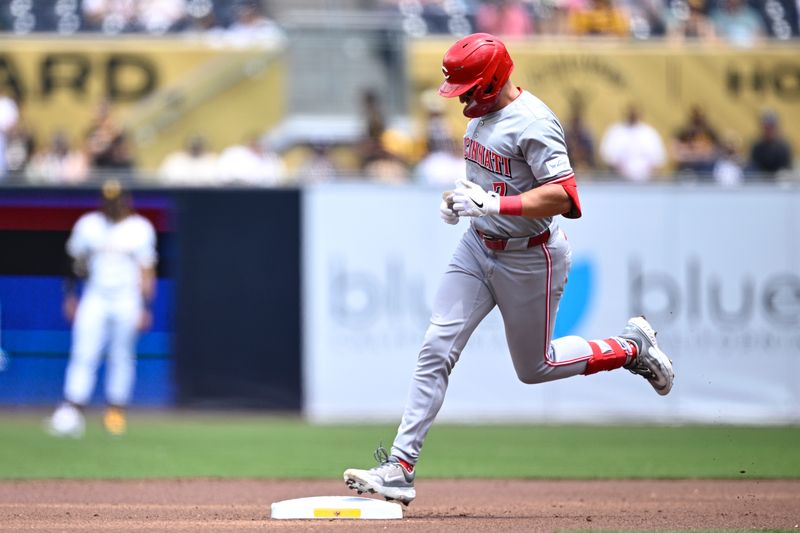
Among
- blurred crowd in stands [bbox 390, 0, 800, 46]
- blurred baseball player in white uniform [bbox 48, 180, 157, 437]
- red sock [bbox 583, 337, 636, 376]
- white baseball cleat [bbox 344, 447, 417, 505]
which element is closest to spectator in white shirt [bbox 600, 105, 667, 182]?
blurred crowd in stands [bbox 390, 0, 800, 46]

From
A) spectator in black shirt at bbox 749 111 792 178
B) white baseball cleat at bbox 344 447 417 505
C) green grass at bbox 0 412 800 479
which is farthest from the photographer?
spectator in black shirt at bbox 749 111 792 178

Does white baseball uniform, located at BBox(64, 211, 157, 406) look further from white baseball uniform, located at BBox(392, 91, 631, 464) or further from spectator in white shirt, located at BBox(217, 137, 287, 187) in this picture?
white baseball uniform, located at BBox(392, 91, 631, 464)

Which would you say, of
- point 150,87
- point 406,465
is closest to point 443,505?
point 406,465

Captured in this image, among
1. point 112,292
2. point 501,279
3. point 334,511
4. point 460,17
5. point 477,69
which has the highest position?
point 460,17

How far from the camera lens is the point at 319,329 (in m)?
14.2

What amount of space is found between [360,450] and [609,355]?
4.43 metres

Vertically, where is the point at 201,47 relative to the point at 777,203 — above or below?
above

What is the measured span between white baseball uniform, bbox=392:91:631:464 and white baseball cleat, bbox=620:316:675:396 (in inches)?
18.0

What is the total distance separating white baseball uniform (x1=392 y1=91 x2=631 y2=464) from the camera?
6.52 metres

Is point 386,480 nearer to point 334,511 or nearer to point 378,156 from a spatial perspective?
point 334,511

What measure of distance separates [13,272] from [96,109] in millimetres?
2469

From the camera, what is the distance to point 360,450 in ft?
36.1

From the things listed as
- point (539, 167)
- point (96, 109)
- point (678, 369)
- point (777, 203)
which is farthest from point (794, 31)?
point (539, 167)

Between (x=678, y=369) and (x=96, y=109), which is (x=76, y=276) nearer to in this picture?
(x=96, y=109)
